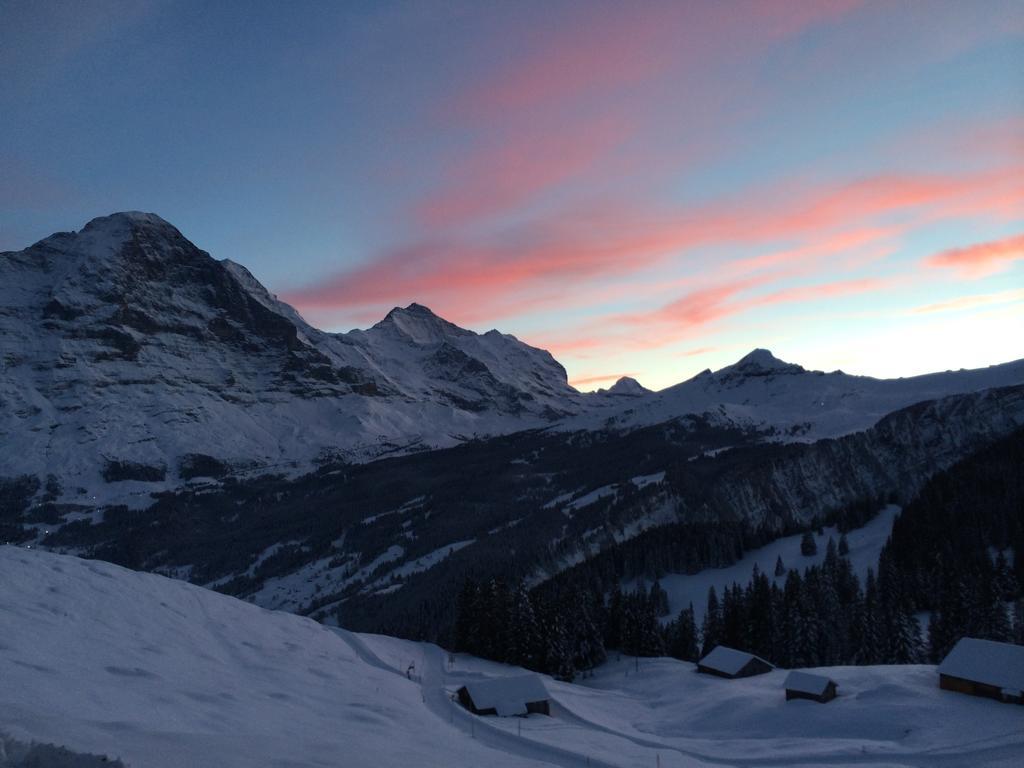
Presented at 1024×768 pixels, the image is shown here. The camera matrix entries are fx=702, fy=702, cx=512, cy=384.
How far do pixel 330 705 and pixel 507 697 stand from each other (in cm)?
1699

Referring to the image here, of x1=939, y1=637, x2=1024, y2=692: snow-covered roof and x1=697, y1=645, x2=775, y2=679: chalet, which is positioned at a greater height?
x1=939, y1=637, x2=1024, y2=692: snow-covered roof

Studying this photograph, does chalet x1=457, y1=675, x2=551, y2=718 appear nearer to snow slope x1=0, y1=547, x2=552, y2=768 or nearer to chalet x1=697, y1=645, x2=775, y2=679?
snow slope x1=0, y1=547, x2=552, y2=768

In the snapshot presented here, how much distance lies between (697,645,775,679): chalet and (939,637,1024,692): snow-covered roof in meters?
17.2

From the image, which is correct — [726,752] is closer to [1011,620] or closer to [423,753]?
[423,753]

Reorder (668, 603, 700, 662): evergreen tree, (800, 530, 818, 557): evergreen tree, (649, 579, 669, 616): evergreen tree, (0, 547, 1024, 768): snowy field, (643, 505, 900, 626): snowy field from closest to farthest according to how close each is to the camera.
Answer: (0, 547, 1024, 768): snowy field < (668, 603, 700, 662): evergreen tree < (649, 579, 669, 616): evergreen tree < (643, 505, 900, 626): snowy field < (800, 530, 818, 557): evergreen tree

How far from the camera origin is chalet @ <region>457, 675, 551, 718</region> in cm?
4831

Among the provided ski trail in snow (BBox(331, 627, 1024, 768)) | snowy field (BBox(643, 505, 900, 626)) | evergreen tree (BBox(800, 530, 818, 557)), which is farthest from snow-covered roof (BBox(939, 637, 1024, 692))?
evergreen tree (BBox(800, 530, 818, 557))

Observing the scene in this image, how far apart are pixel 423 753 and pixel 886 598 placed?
74079mm

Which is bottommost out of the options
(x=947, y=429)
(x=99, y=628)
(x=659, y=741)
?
(x=659, y=741)

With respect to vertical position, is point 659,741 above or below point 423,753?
below

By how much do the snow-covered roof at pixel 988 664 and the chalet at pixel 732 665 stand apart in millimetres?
17162

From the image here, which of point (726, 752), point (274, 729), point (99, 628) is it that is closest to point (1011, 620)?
point (726, 752)

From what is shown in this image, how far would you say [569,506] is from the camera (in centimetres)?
19325

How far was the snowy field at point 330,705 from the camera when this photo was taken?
22719mm
